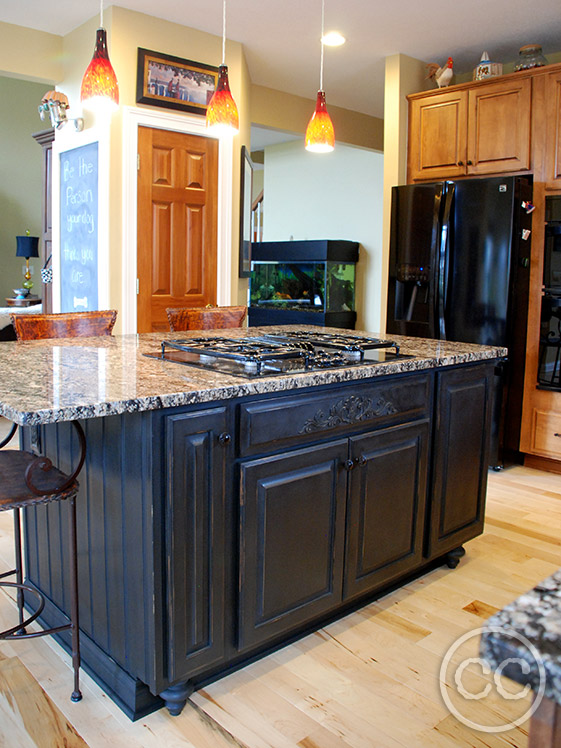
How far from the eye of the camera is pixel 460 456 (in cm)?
259

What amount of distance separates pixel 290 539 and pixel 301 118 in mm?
5167

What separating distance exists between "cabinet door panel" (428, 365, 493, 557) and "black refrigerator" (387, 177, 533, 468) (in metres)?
1.53

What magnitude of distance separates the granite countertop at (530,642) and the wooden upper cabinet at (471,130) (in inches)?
160

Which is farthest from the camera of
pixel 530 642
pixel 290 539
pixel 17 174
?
pixel 17 174

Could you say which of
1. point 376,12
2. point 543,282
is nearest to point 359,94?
point 376,12

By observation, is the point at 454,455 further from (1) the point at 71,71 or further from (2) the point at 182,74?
(1) the point at 71,71

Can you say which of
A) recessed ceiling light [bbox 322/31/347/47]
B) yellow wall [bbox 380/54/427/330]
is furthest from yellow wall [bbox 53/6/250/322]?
yellow wall [bbox 380/54/427/330]

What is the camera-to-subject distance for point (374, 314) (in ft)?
23.4

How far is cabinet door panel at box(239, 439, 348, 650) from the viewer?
181 centimetres

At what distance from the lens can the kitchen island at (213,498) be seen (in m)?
1.62

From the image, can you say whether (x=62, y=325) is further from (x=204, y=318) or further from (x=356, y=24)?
(x=356, y=24)

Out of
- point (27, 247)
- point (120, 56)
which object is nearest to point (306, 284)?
point (120, 56)

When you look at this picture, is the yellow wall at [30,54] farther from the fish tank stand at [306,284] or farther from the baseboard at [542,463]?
the baseboard at [542,463]

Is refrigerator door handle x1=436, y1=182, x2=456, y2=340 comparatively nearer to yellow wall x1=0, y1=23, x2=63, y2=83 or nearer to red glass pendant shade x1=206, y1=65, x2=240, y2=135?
red glass pendant shade x1=206, y1=65, x2=240, y2=135
